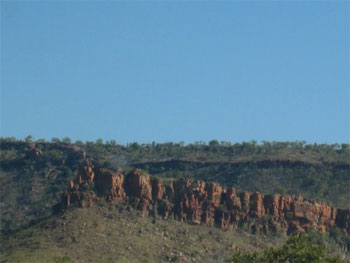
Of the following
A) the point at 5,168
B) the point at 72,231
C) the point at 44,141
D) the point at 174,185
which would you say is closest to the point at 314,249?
the point at 72,231

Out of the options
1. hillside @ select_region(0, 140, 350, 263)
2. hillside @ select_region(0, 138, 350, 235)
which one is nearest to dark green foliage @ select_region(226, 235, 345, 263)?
hillside @ select_region(0, 140, 350, 263)

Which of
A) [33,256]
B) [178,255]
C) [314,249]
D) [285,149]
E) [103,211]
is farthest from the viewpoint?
[285,149]

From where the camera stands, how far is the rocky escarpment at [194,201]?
386 ft

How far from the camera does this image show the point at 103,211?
116 m

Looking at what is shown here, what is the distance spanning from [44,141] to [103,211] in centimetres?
6593

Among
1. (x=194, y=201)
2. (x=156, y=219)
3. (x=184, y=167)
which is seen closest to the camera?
(x=156, y=219)

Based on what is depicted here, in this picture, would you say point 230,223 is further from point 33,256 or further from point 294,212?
point 33,256

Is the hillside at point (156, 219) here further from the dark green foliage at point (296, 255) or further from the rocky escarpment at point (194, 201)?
the dark green foliage at point (296, 255)

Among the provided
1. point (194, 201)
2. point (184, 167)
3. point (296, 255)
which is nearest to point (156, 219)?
point (194, 201)

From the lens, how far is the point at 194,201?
118250 mm

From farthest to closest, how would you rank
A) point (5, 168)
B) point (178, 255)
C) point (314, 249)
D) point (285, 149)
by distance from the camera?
1. point (285, 149)
2. point (5, 168)
3. point (178, 255)
4. point (314, 249)

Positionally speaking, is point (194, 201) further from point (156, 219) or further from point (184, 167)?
point (184, 167)

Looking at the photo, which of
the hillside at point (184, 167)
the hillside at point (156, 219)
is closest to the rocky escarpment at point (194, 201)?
the hillside at point (156, 219)

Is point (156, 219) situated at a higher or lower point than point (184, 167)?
lower
